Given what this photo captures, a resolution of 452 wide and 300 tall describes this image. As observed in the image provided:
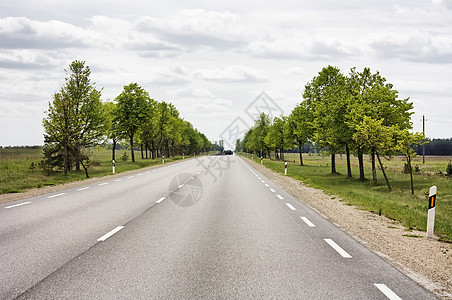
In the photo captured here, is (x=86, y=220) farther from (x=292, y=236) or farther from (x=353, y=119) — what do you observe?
(x=353, y=119)

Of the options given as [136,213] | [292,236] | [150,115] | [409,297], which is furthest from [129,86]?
[409,297]

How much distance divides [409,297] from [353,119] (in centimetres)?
1990

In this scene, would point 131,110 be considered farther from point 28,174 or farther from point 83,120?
point 28,174

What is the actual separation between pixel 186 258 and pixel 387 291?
2745 mm

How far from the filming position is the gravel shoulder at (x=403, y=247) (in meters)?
4.71

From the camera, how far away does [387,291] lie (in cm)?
414

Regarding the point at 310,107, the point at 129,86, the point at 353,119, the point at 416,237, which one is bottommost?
the point at 416,237

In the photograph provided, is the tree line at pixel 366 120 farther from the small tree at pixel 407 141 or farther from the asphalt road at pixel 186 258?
the asphalt road at pixel 186 258

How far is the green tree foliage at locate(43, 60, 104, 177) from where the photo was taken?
25.5 m

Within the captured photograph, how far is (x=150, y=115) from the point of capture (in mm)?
49125

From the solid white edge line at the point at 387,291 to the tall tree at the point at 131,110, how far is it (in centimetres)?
4417

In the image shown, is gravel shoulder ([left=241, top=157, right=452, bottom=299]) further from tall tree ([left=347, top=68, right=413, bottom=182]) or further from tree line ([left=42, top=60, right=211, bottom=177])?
tree line ([left=42, top=60, right=211, bottom=177])

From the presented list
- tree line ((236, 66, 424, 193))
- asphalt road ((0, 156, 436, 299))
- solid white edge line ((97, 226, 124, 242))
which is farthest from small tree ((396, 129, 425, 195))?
solid white edge line ((97, 226, 124, 242))

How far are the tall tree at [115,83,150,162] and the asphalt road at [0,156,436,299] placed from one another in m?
37.6
